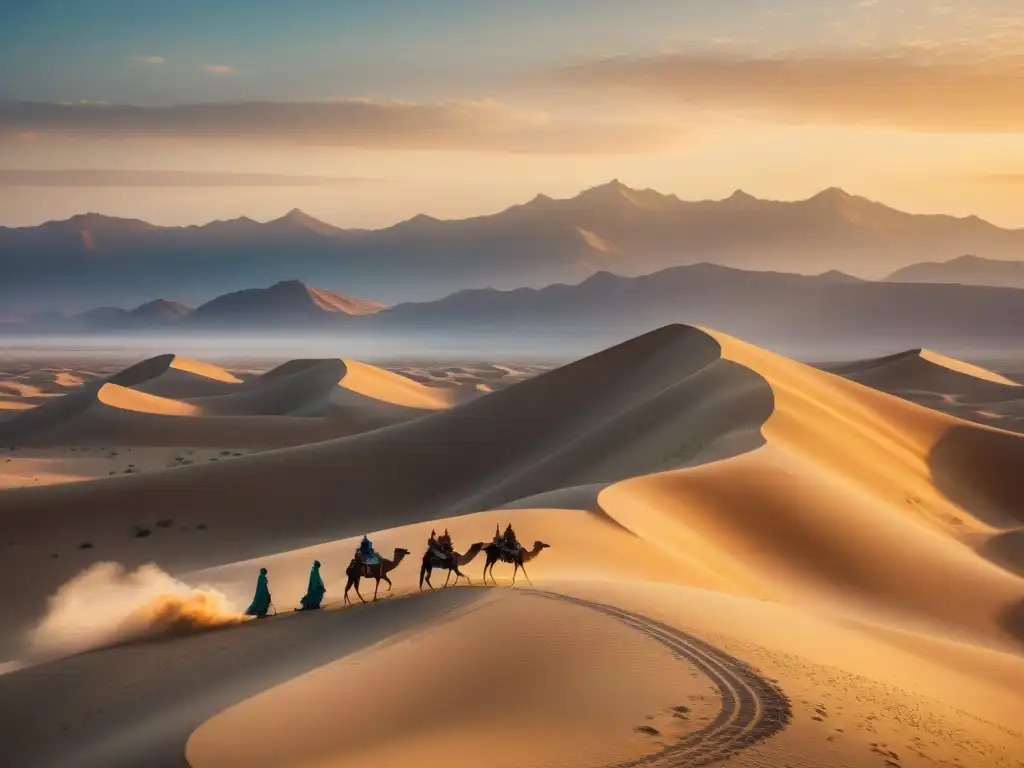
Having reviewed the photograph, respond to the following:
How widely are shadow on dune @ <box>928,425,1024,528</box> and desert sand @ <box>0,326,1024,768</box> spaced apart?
0.15 meters

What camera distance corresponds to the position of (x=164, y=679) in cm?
1376

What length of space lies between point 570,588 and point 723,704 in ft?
15.1

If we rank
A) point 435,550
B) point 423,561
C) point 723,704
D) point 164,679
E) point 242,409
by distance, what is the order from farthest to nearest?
point 242,409
point 435,550
point 423,561
point 164,679
point 723,704

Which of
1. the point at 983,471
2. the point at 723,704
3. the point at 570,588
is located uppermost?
the point at 983,471

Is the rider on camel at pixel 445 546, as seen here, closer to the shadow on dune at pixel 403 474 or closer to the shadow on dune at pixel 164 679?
the shadow on dune at pixel 164 679

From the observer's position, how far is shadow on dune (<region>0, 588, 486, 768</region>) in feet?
38.5

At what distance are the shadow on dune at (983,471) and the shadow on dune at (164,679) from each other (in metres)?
25.0

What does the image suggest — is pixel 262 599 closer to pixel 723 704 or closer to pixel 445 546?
pixel 445 546

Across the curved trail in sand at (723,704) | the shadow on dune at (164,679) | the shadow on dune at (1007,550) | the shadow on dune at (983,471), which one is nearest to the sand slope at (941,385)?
the shadow on dune at (983,471)

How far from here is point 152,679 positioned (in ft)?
45.4

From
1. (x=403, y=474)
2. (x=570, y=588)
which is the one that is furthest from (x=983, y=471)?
(x=570, y=588)

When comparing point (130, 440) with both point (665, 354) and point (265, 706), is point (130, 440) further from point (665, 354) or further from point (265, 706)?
point (265, 706)

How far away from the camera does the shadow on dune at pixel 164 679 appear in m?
11.7

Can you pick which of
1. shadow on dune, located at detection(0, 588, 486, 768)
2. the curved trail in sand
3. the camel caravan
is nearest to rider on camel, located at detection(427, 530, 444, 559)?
the camel caravan
